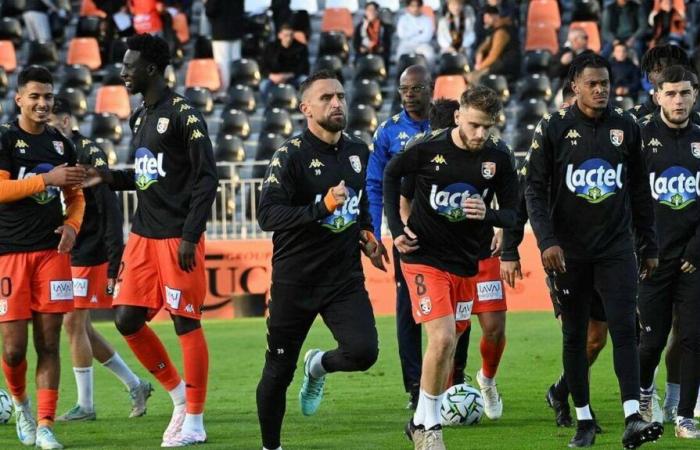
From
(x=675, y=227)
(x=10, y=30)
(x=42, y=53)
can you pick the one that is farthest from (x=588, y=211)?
(x=10, y=30)

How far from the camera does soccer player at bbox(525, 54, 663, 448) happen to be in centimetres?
923

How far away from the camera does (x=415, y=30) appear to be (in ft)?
81.4

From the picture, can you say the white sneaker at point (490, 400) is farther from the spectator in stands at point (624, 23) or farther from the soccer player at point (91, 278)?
the spectator in stands at point (624, 23)

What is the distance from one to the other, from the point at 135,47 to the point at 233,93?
15158 millimetres

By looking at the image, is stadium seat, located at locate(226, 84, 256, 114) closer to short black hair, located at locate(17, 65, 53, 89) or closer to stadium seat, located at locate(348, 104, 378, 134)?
stadium seat, located at locate(348, 104, 378, 134)

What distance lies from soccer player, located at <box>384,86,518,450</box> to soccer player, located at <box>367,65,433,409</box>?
1.92 m

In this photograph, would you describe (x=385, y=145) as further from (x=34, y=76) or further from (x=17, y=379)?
(x=17, y=379)

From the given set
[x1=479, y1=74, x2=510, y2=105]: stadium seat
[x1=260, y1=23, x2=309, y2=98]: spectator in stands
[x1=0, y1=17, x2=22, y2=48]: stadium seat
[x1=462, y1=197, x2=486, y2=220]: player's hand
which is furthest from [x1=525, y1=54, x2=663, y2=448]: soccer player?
[x1=0, y1=17, x2=22, y2=48]: stadium seat

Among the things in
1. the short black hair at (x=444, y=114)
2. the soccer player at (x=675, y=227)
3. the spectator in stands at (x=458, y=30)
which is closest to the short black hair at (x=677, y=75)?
the soccer player at (x=675, y=227)

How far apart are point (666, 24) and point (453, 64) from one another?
3.31 metres

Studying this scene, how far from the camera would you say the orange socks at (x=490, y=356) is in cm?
1107

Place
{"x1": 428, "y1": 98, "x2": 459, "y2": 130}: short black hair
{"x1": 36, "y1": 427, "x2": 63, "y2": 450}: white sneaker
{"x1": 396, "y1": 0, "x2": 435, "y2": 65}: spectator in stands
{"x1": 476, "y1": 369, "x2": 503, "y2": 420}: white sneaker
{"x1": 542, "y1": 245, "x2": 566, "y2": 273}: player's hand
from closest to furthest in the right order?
{"x1": 542, "y1": 245, "x2": 566, "y2": 273}: player's hand → {"x1": 36, "y1": 427, "x2": 63, "y2": 450}: white sneaker → {"x1": 428, "y1": 98, "x2": 459, "y2": 130}: short black hair → {"x1": 476, "y1": 369, "x2": 503, "y2": 420}: white sneaker → {"x1": 396, "y1": 0, "x2": 435, "y2": 65}: spectator in stands

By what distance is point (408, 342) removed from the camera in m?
11.4

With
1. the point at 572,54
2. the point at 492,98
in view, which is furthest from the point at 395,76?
the point at 492,98
